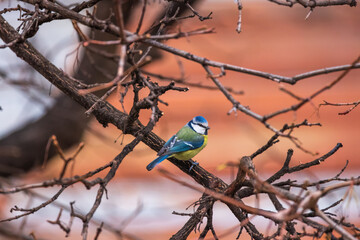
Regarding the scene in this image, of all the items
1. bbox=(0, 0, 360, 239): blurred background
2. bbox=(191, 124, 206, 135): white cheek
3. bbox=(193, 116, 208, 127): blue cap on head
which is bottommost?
bbox=(191, 124, 206, 135): white cheek

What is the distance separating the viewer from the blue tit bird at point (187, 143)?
2402 millimetres

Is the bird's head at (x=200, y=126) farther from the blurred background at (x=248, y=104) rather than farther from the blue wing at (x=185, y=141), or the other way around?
the blurred background at (x=248, y=104)

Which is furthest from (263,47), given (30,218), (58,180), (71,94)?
(58,180)

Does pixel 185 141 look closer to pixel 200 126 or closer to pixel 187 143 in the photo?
pixel 187 143

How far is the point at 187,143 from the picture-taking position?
268cm

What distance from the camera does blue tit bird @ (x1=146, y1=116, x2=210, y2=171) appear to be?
94.6 inches

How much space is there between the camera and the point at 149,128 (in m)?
1.74

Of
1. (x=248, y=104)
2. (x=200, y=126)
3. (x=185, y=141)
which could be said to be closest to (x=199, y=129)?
(x=200, y=126)

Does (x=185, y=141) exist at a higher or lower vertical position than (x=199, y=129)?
lower

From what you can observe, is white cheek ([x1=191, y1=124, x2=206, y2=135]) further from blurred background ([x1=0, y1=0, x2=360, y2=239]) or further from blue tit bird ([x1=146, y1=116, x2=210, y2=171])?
blurred background ([x1=0, y1=0, x2=360, y2=239])

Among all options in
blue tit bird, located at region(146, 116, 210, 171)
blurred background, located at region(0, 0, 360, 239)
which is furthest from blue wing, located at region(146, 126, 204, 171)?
blurred background, located at region(0, 0, 360, 239)

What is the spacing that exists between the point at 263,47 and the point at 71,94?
14.9ft

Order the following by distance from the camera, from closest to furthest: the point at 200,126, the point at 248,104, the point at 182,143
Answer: the point at 182,143 → the point at 200,126 → the point at 248,104

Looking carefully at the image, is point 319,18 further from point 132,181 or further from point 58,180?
point 58,180
